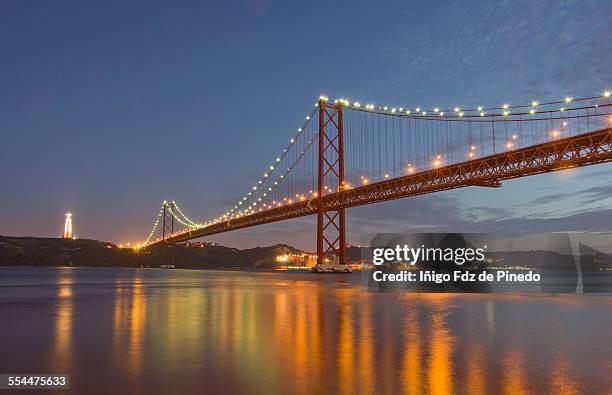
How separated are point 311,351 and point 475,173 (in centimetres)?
3751

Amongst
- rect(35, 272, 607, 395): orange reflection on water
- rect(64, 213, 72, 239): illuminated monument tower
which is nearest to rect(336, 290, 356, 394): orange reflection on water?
rect(35, 272, 607, 395): orange reflection on water

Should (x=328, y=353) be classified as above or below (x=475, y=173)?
below

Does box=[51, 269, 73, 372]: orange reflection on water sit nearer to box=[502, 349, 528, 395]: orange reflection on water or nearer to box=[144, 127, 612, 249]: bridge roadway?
box=[502, 349, 528, 395]: orange reflection on water

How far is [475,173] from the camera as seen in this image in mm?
43875

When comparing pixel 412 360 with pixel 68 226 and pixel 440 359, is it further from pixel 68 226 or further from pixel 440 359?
pixel 68 226

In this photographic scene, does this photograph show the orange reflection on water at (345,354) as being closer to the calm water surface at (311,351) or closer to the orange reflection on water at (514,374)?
the calm water surface at (311,351)

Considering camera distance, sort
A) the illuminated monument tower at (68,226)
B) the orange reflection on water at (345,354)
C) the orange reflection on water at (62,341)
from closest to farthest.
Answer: the orange reflection on water at (345,354)
the orange reflection on water at (62,341)
the illuminated monument tower at (68,226)

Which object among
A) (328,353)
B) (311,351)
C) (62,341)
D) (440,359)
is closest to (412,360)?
(440,359)

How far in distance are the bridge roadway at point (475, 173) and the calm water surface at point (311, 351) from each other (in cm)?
2318

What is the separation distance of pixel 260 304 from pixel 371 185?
33024 millimetres

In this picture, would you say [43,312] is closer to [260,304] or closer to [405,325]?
[260,304]

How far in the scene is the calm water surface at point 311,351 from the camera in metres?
6.75

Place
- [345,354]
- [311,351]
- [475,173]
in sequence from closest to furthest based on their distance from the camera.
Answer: [345,354] < [311,351] < [475,173]

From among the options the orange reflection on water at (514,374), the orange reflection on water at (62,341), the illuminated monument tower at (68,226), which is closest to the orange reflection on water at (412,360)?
the orange reflection on water at (514,374)
